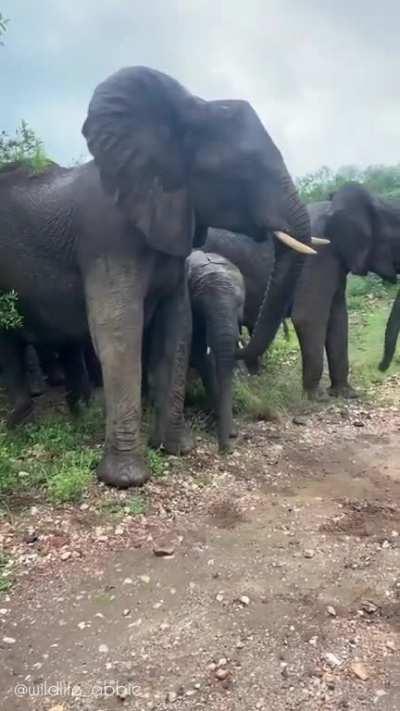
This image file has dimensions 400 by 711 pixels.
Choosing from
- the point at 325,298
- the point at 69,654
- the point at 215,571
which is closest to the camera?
the point at 69,654

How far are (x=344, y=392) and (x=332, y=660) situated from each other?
6146 millimetres

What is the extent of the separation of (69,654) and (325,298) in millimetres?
6533

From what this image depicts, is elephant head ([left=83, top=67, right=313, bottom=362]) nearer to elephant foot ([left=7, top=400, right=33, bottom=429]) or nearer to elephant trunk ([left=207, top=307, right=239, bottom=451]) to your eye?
elephant trunk ([left=207, top=307, right=239, bottom=451])

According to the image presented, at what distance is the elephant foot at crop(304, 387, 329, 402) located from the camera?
30.7 feet

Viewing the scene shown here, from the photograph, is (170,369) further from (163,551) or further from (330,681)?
(330,681)

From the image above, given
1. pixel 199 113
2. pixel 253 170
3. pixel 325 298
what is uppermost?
pixel 199 113

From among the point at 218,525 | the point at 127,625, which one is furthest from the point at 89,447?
the point at 127,625

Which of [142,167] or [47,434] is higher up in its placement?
[142,167]

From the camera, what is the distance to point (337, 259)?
9633 mm

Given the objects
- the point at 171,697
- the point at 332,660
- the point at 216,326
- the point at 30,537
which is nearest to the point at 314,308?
the point at 216,326

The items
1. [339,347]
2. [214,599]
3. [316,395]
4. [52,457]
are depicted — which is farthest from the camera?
[339,347]

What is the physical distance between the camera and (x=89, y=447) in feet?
21.9

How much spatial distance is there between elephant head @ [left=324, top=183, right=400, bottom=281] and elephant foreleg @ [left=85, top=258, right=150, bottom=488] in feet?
13.1

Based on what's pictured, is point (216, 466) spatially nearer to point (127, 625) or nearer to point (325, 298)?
point (127, 625)
